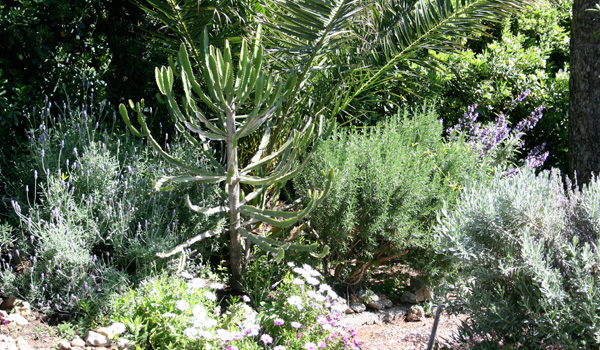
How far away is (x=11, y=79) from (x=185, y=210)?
74.2 inches

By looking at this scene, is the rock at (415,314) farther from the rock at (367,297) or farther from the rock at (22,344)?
the rock at (22,344)

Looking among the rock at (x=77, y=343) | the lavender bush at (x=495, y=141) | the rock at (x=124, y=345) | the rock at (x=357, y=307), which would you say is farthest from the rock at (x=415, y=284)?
the rock at (x=77, y=343)

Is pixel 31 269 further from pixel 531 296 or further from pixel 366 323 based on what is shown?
pixel 531 296

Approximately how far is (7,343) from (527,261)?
269cm

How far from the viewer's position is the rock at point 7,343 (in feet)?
9.09

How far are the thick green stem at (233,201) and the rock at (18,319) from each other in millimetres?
1325

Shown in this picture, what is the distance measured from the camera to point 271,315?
3.15m

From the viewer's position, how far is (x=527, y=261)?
2.40 m

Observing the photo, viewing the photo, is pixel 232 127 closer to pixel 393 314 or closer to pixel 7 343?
pixel 7 343

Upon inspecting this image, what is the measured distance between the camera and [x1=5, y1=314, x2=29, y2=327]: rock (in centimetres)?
305

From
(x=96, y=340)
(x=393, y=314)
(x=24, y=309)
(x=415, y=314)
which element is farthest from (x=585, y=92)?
(x=24, y=309)

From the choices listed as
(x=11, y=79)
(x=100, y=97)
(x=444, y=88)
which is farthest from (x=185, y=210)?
(x=444, y=88)

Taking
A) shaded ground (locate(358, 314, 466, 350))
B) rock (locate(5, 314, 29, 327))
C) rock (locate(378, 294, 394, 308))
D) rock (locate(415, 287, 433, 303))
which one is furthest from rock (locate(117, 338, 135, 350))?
rock (locate(415, 287, 433, 303))

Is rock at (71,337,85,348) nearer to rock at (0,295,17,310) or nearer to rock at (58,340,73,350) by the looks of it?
rock at (58,340,73,350)
